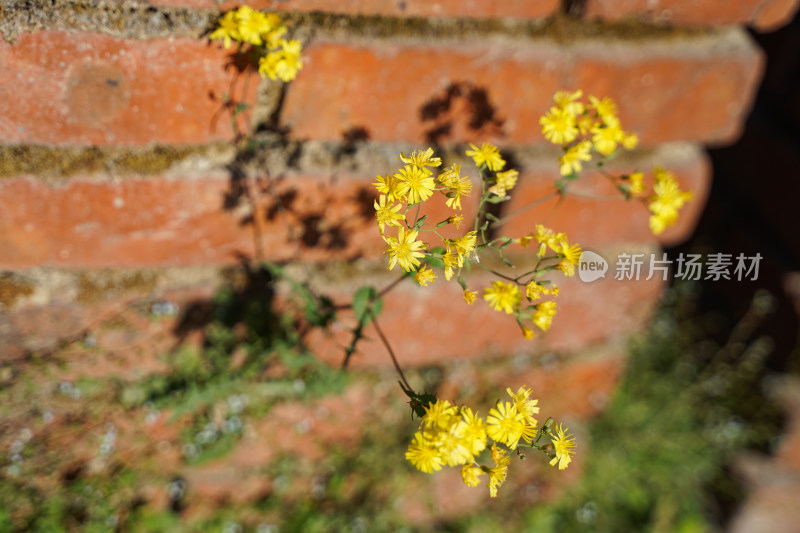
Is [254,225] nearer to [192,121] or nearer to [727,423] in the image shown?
[192,121]

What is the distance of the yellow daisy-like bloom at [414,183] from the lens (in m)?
0.87

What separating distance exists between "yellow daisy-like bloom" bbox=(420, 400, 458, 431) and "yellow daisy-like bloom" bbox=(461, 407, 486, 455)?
0.02 m

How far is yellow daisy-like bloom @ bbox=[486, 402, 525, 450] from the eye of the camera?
90 centimetres

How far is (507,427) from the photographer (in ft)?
2.98

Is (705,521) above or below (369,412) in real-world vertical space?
below

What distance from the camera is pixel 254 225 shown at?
1062mm

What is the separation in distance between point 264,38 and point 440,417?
23.5 inches

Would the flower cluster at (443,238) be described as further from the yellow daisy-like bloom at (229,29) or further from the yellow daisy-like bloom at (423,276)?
the yellow daisy-like bloom at (229,29)

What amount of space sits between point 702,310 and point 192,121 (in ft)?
5.21

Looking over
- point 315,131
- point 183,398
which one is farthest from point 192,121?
point 183,398

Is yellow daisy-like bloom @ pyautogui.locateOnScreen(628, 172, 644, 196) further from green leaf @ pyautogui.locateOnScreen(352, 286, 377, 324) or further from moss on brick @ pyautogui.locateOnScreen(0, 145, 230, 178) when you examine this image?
moss on brick @ pyautogui.locateOnScreen(0, 145, 230, 178)

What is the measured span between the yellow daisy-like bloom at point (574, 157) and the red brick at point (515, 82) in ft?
0.33

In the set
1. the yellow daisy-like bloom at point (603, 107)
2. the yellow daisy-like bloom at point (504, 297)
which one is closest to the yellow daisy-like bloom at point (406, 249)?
the yellow daisy-like bloom at point (504, 297)

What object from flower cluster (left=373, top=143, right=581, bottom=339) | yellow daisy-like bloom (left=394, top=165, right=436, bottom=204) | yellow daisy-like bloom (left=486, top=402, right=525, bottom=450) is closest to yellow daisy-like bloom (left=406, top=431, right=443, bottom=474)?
yellow daisy-like bloom (left=486, top=402, right=525, bottom=450)
